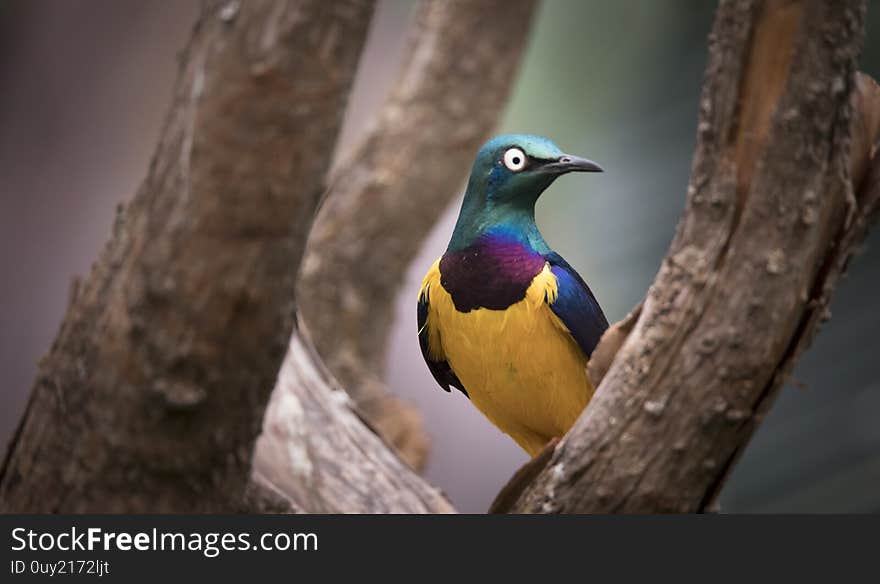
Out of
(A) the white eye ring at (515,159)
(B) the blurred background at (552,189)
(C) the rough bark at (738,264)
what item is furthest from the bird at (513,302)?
(B) the blurred background at (552,189)

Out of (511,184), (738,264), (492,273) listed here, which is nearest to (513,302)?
(492,273)

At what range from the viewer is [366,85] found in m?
7.02

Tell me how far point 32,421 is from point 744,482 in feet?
12.9

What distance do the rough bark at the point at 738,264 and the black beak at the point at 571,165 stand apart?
0.30 metres

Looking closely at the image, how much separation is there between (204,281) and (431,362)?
3.31 feet

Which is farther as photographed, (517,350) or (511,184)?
(517,350)

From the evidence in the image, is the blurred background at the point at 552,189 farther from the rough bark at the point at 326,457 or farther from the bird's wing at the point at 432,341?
the bird's wing at the point at 432,341

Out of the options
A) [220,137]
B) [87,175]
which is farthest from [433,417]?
[220,137]

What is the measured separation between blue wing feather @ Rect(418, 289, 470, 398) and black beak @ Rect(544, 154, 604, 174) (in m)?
0.48

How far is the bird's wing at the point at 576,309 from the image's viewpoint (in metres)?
2.25

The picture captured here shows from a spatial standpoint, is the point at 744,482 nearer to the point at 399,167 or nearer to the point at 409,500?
the point at 399,167

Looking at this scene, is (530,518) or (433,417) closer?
(530,518)

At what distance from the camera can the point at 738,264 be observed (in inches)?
66.3

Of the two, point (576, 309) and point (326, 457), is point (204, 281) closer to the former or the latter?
point (576, 309)
